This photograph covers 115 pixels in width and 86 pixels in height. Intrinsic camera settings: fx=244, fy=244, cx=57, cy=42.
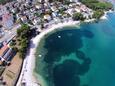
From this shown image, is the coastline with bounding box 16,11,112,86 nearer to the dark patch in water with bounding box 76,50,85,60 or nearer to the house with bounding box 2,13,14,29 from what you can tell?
the house with bounding box 2,13,14,29

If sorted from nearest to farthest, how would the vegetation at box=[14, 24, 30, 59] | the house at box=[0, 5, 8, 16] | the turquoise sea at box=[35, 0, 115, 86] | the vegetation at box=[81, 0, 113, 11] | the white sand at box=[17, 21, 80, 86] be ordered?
1. the white sand at box=[17, 21, 80, 86]
2. the turquoise sea at box=[35, 0, 115, 86]
3. the vegetation at box=[14, 24, 30, 59]
4. the house at box=[0, 5, 8, 16]
5. the vegetation at box=[81, 0, 113, 11]

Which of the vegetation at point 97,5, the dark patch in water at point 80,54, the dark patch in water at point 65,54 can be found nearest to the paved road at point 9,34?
the dark patch in water at point 65,54

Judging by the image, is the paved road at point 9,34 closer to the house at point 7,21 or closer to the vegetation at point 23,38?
the house at point 7,21

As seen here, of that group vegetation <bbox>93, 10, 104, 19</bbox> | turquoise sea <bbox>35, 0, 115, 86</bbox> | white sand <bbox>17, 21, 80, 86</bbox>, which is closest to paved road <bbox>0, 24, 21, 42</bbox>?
white sand <bbox>17, 21, 80, 86</bbox>

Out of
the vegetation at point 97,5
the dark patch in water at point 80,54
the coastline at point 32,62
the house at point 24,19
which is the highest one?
the house at point 24,19

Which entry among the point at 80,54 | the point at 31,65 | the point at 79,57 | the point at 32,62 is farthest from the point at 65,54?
the point at 31,65

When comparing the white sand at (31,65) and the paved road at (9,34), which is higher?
the paved road at (9,34)
